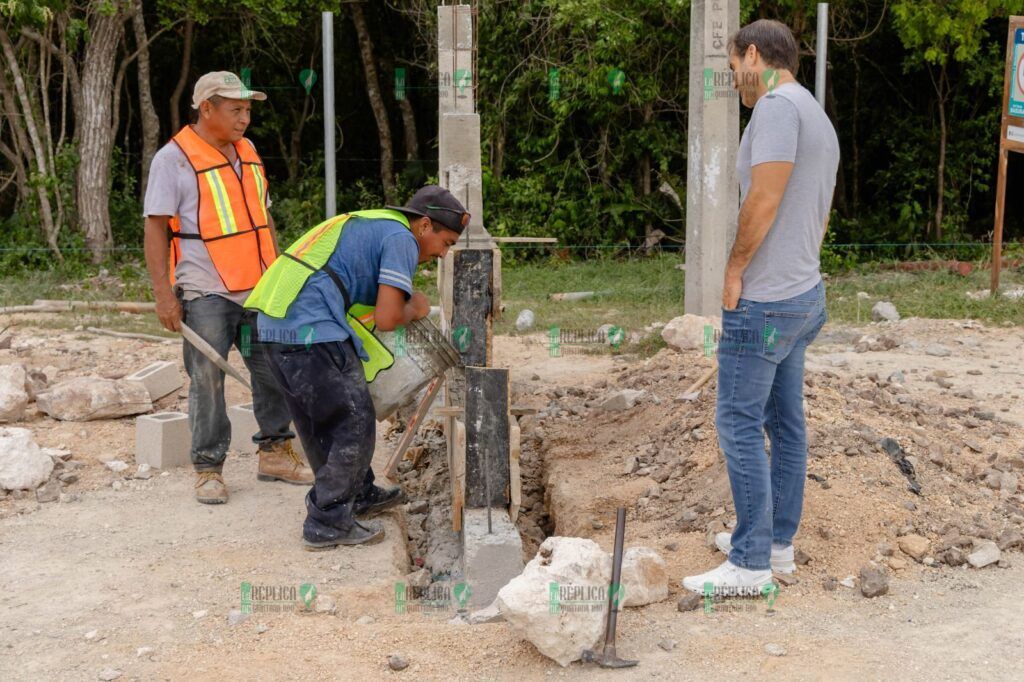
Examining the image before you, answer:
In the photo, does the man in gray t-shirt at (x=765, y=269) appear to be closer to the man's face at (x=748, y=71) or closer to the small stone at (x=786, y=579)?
the man's face at (x=748, y=71)

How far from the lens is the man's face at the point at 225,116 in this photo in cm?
496

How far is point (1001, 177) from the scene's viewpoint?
999cm

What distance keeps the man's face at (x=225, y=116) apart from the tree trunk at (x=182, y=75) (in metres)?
8.62

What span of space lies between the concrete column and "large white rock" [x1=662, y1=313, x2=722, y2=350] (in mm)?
908

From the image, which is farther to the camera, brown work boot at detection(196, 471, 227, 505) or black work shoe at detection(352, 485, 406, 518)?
brown work boot at detection(196, 471, 227, 505)

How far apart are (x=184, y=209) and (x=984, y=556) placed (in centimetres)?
362

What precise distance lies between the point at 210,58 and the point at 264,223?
10.2 metres

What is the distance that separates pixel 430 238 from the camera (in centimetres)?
427

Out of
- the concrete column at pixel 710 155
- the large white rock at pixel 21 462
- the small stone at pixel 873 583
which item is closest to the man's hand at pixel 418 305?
the small stone at pixel 873 583

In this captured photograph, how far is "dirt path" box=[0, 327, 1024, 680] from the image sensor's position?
3449mm

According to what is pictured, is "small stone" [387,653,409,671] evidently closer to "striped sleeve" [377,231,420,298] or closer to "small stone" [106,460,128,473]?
"striped sleeve" [377,231,420,298]

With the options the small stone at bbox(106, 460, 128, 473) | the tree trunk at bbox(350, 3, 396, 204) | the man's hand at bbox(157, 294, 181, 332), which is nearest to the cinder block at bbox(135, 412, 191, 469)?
the small stone at bbox(106, 460, 128, 473)

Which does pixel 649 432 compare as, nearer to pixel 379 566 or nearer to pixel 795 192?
pixel 379 566

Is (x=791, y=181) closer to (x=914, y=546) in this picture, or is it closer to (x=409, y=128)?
(x=914, y=546)
